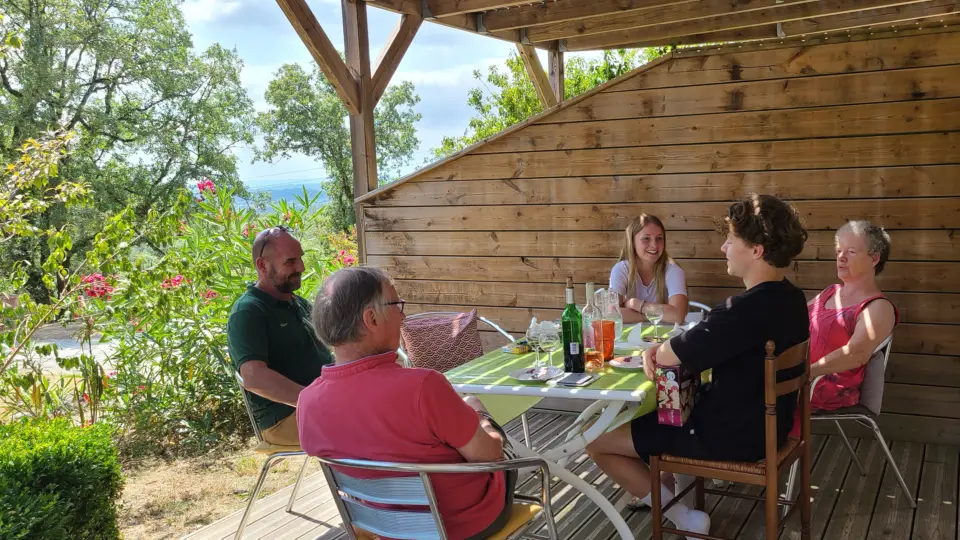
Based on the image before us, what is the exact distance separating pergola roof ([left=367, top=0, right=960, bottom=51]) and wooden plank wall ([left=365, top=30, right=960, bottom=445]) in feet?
2.48

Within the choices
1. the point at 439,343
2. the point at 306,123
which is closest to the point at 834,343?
the point at 439,343

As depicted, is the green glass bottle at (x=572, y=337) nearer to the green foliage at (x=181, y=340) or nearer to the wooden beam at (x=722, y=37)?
the green foliage at (x=181, y=340)

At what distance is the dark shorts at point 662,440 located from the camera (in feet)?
8.23

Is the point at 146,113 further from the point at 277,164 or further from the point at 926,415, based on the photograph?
the point at 926,415

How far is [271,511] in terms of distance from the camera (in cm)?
347

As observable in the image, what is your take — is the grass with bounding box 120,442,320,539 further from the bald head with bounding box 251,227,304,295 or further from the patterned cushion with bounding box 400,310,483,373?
the bald head with bounding box 251,227,304,295

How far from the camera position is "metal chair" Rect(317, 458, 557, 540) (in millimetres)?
1729

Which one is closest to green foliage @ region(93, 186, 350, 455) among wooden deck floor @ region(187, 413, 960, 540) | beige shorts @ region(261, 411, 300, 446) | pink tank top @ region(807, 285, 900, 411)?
wooden deck floor @ region(187, 413, 960, 540)

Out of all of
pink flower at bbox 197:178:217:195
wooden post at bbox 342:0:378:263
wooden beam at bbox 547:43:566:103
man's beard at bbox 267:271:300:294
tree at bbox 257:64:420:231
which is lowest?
man's beard at bbox 267:271:300:294

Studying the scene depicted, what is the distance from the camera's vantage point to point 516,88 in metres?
10.4

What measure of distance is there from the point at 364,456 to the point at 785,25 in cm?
618

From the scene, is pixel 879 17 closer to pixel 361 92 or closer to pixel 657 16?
pixel 657 16

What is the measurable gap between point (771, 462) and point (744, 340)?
42cm

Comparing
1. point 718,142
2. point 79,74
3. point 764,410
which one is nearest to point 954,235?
point 718,142
